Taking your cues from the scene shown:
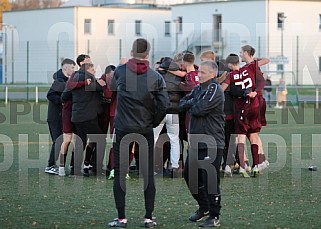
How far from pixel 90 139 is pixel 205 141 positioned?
4.42 metres

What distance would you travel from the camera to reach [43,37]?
64062 millimetres

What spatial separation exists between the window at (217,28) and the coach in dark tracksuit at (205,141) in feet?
152

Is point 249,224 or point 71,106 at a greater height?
point 71,106

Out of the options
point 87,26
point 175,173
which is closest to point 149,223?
point 175,173

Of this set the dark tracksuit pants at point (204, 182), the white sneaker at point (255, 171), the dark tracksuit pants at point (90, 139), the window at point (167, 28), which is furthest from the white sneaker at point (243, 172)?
the window at point (167, 28)

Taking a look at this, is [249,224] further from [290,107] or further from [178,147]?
[290,107]

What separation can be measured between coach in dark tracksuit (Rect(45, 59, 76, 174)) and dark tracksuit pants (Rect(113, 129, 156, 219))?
446 cm

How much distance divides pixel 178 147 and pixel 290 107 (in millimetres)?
23254

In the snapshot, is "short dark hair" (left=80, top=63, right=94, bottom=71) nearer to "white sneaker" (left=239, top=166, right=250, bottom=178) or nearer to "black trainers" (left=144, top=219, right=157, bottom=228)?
"white sneaker" (left=239, top=166, right=250, bottom=178)

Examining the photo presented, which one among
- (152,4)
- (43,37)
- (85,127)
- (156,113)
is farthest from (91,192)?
(152,4)

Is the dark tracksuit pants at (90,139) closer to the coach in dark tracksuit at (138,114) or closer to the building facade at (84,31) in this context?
the coach in dark tracksuit at (138,114)

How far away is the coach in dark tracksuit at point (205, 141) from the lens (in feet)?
30.0

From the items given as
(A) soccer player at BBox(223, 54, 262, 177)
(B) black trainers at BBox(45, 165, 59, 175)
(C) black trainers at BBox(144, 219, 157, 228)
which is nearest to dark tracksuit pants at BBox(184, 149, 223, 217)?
(C) black trainers at BBox(144, 219, 157, 228)

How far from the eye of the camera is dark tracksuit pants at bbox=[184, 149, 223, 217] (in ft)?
29.6
